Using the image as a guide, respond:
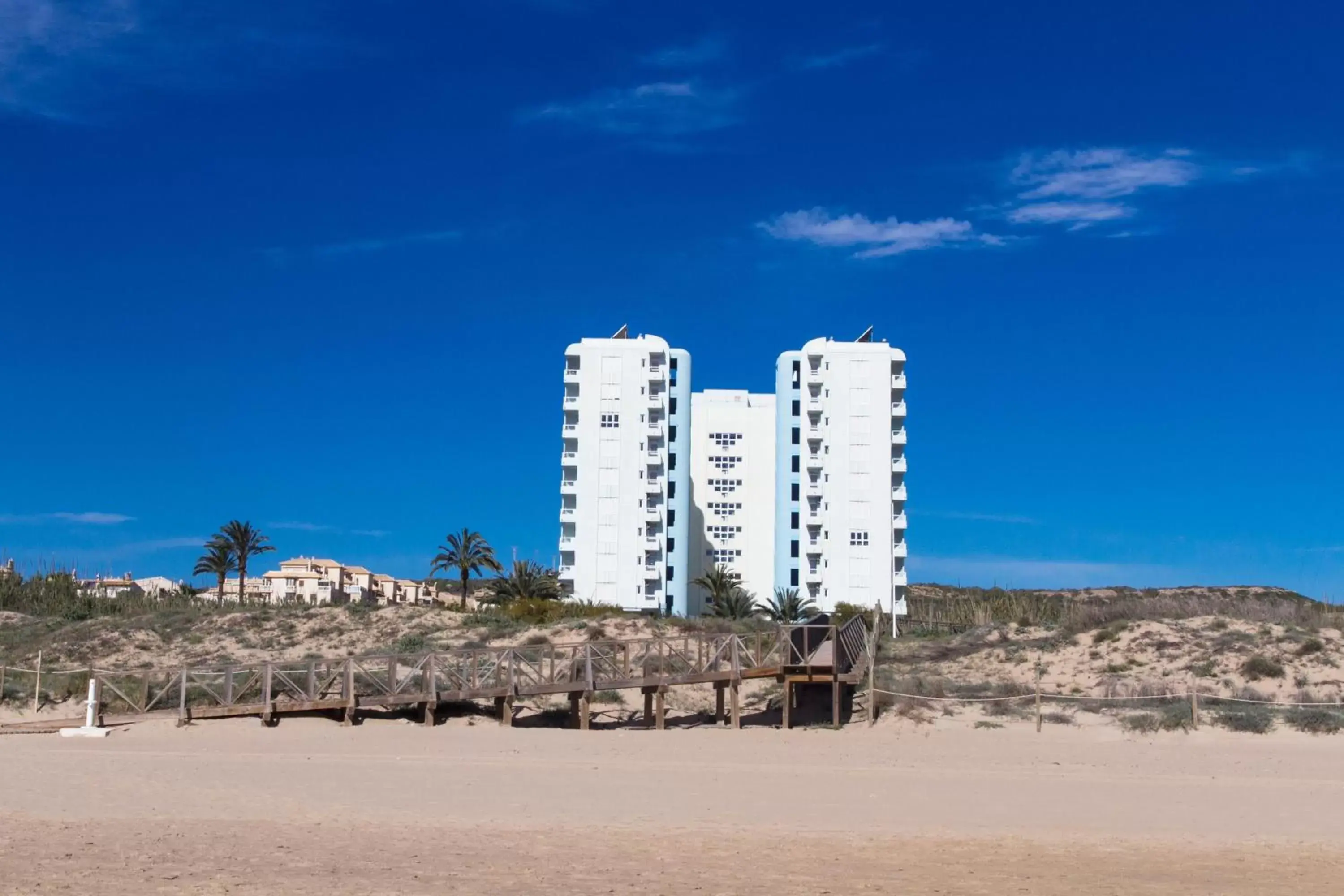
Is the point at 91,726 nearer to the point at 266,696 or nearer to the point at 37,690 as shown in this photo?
the point at 266,696

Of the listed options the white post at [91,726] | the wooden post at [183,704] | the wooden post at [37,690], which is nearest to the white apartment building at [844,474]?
the wooden post at [37,690]

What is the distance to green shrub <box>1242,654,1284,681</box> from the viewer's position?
103ft

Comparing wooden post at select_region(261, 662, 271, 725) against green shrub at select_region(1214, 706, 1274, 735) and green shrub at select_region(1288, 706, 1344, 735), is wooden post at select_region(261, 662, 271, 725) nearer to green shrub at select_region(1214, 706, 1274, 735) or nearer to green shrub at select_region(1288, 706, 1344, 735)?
green shrub at select_region(1214, 706, 1274, 735)

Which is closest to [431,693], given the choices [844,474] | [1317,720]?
[1317,720]

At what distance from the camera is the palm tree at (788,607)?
69.8m

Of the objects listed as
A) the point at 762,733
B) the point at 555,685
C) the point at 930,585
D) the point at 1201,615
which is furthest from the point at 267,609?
the point at 930,585

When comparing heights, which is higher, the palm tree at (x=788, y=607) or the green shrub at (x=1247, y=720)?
the palm tree at (x=788, y=607)

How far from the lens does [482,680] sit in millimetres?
32594

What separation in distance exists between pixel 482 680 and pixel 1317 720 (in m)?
18.8

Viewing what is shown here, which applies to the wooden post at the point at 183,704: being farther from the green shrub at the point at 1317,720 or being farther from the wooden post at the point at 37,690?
the green shrub at the point at 1317,720

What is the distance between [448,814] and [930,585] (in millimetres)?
107588

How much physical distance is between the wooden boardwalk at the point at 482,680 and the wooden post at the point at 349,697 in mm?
24

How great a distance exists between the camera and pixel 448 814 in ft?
57.7

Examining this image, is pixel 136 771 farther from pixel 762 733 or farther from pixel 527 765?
pixel 762 733
